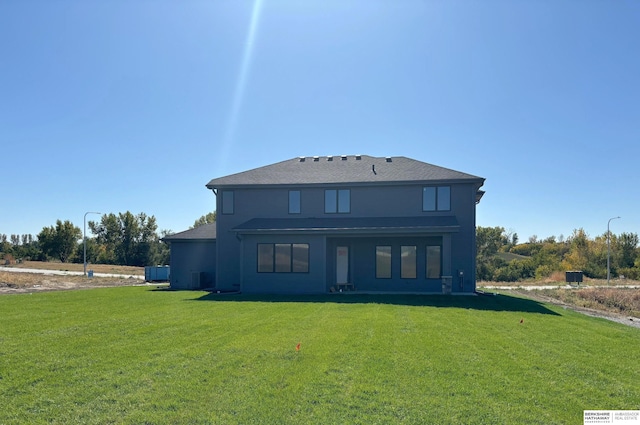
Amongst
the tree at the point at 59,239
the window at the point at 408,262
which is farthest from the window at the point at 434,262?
the tree at the point at 59,239

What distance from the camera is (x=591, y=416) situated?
4695 millimetres

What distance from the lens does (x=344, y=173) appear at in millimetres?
21797

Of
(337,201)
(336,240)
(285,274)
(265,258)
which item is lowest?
(285,274)

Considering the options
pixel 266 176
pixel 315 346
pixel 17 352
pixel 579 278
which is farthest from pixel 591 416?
pixel 579 278

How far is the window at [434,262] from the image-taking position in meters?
19.6

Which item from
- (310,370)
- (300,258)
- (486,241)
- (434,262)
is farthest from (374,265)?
(486,241)

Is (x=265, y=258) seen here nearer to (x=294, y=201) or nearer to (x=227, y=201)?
(x=294, y=201)

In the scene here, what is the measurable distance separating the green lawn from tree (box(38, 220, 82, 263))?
59.6m

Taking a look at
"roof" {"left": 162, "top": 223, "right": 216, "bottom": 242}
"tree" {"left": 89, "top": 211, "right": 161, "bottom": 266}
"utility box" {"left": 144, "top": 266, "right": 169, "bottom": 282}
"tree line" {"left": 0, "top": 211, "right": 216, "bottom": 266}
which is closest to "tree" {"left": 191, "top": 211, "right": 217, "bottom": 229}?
"tree line" {"left": 0, "top": 211, "right": 216, "bottom": 266}

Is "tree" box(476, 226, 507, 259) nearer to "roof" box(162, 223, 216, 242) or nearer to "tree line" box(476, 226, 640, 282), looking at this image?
"tree line" box(476, 226, 640, 282)

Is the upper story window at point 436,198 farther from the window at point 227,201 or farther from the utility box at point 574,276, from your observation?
the utility box at point 574,276

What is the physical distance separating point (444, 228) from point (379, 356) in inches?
466

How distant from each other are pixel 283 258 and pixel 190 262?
7255 mm

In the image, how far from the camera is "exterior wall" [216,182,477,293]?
63.3 ft
